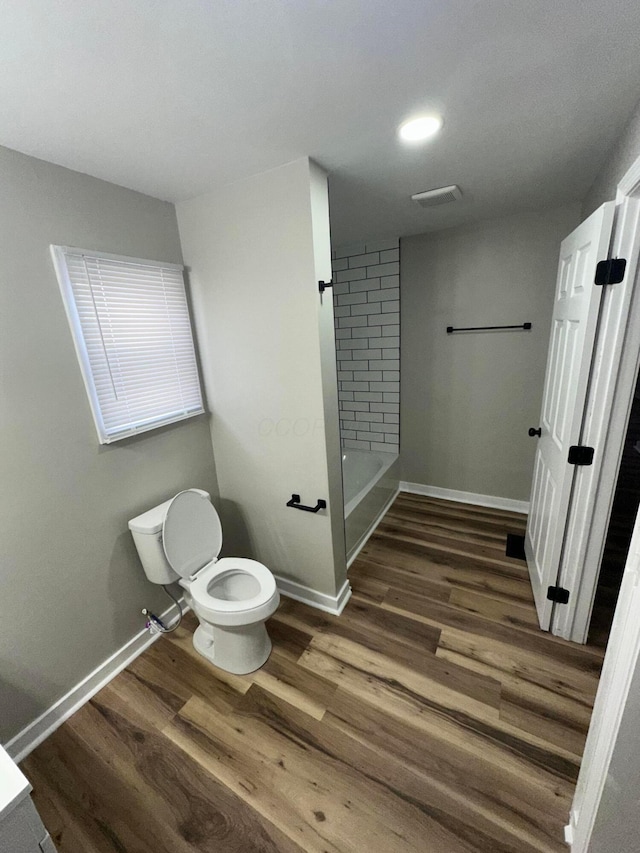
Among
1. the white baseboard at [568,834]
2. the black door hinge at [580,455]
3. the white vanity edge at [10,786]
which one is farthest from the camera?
the black door hinge at [580,455]

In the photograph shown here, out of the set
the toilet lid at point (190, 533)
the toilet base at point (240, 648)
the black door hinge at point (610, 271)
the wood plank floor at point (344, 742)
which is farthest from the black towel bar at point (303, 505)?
the black door hinge at point (610, 271)

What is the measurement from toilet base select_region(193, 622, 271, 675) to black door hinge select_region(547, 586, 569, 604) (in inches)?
57.5

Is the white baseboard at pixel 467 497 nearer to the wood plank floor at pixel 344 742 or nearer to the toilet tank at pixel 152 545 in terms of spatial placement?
the wood plank floor at pixel 344 742

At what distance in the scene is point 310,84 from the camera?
98 cm

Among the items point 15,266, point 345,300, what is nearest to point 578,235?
point 345,300

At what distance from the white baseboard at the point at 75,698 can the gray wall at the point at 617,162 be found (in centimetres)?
296

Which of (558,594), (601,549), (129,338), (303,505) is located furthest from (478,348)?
(129,338)

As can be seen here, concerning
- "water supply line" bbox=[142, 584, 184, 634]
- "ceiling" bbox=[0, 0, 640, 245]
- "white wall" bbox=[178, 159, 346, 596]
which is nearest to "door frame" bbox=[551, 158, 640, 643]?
"ceiling" bbox=[0, 0, 640, 245]

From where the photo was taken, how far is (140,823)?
1134 mm

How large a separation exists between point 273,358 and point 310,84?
101 cm

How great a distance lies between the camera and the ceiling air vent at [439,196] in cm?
173

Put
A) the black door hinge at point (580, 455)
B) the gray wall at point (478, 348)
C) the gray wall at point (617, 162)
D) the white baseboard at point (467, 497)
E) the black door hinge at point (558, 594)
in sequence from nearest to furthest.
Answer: the gray wall at point (617, 162) < the black door hinge at point (580, 455) < the black door hinge at point (558, 594) < the gray wall at point (478, 348) < the white baseboard at point (467, 497)

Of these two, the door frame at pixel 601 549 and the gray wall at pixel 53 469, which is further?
the gray wall at pixel 53 469

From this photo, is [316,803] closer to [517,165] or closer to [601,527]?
[601,527]
